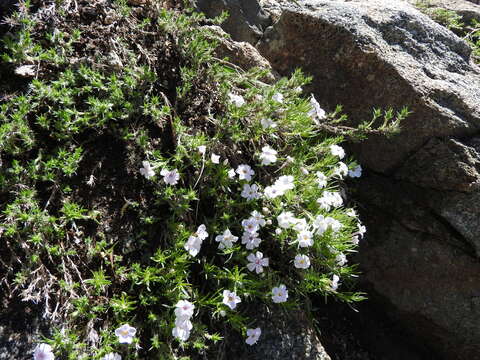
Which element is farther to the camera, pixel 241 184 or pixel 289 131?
pixel 289 131

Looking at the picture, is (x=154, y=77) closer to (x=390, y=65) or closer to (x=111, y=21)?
(x=111, y=21)

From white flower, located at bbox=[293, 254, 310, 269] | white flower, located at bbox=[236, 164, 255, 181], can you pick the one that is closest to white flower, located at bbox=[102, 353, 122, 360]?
white flower, located at bbox=[293, 254, 310, 269]

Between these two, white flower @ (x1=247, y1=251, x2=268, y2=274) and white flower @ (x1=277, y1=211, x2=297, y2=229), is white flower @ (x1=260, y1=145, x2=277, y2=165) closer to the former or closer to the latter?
white flower @ (x1=277, y1=211, x2=297, y2=229)

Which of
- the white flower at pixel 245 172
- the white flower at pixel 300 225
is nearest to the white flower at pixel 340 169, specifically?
the white flower at pixel 300 225

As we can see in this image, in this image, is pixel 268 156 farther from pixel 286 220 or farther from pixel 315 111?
pixel 315 111

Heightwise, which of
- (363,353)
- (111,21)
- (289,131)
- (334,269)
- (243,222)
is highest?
(111,21)

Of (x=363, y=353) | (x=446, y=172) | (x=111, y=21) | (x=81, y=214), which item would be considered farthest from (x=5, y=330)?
(x=446, y=172)

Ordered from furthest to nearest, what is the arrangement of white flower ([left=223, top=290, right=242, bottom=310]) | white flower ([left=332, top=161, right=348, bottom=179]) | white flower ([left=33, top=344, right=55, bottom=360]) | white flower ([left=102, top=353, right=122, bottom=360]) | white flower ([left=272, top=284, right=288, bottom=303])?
white flower ([left=332, top=161, right=348, bottom=179]), white flower ([left=272, top=284, right=288, bottom=303]), white flower ([left=223, top=290, right=242, bottom=310]), white flower ([left=102, top=353, right=122, bottom=360]), white flower ([left=33, top=344, right=55, bottom=360])
